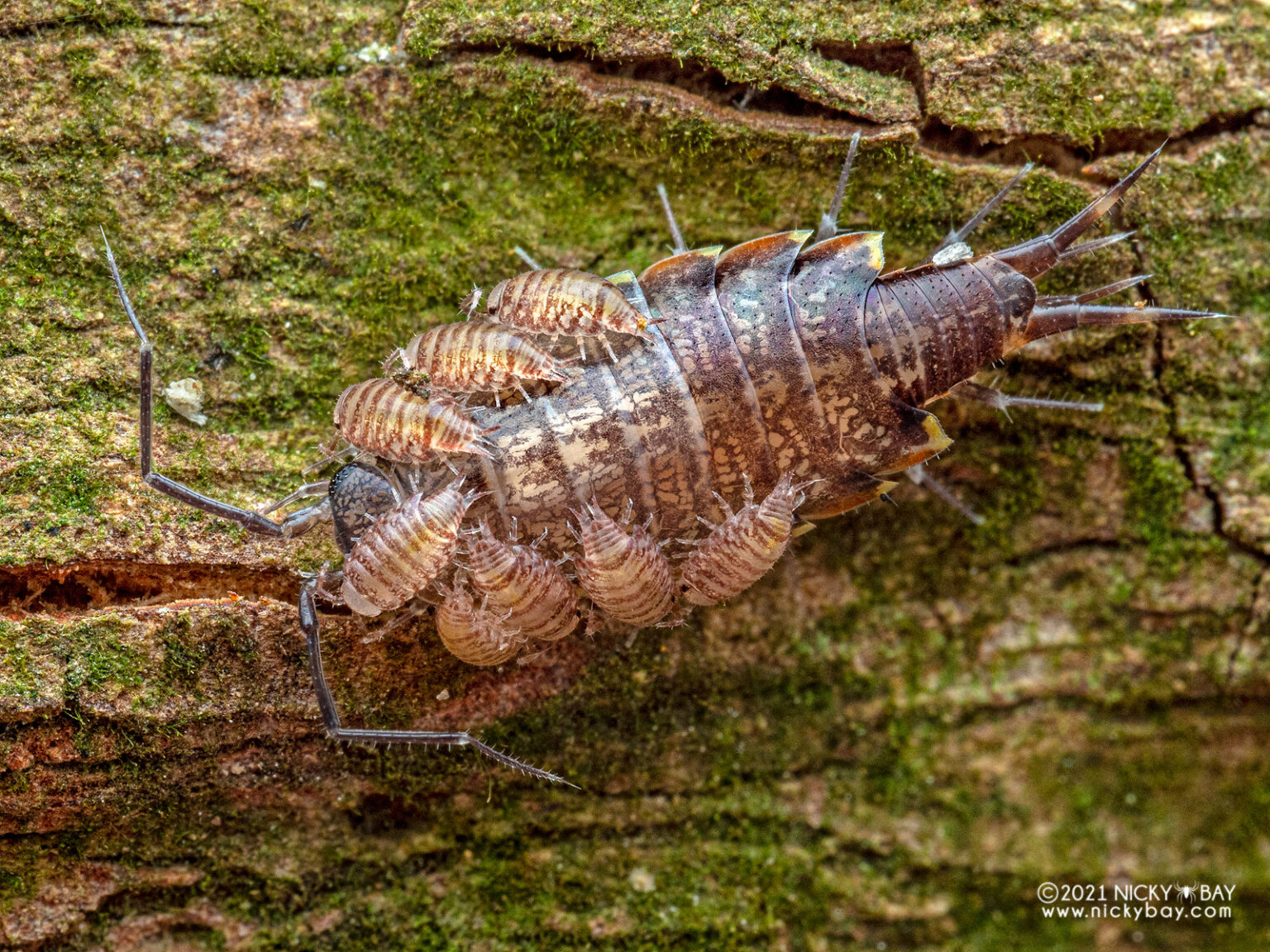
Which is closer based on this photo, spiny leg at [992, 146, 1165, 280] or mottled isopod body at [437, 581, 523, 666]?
mottled isopod body at [437, 581, 523, 666]

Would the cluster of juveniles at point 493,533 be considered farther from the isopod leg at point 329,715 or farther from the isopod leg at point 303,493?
the isopod leg at point 303,493

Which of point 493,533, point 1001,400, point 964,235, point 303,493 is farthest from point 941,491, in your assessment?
point 303,493

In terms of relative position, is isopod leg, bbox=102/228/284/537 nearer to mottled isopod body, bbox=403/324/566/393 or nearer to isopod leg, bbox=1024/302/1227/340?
mottled isopod body, bbox=403/324/566/393

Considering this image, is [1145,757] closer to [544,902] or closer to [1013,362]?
[1013,362]

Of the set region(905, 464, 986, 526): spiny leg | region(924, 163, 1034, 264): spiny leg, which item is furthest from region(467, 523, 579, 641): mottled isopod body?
region(924, 163, 1034, 264): spiny leg

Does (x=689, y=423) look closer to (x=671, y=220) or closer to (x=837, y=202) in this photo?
(x=671, y=220)

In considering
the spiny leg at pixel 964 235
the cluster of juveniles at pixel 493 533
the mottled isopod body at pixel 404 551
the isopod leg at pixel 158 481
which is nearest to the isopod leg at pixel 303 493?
the isopod leg at pixel 158 481
